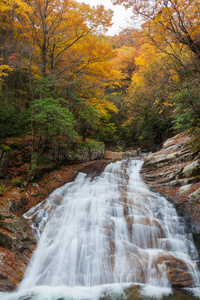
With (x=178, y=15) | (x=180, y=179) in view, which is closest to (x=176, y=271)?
(x=180, y=179)

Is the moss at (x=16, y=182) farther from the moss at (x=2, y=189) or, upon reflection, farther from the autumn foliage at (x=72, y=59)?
the autumn foliage at (x=72, y=59)

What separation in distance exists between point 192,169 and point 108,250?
5.20m

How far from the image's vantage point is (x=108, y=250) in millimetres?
5176

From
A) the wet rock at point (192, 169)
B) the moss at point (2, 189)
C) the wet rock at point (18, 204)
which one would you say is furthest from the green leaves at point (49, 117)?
the wet rock at point (192, 169)

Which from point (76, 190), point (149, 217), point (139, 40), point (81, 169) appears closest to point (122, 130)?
point (81, 169)

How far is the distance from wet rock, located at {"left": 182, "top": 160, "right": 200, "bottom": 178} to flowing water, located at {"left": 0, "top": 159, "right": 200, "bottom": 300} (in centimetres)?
181

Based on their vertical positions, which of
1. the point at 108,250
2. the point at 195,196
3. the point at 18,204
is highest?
the point at 18,204

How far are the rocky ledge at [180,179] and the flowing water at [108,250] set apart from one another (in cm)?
41

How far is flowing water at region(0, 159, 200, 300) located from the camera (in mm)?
4301

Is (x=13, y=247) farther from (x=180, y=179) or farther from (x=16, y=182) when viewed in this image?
(x=180, y=179)

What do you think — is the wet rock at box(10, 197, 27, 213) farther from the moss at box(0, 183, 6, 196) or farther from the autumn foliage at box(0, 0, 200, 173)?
the autumn foliage at box(0, 0, 200, 173)

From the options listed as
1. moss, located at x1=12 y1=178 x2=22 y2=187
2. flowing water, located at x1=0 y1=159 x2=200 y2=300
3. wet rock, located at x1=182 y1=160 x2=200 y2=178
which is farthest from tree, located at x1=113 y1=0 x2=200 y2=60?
moss, located at x1=12 y1=178 x2=22 y2=187

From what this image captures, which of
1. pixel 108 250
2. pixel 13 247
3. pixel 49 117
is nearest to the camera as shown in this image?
pixel 13 247

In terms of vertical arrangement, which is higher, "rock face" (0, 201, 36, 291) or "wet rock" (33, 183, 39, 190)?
"wet rock" (33, 183, 39, 190)
